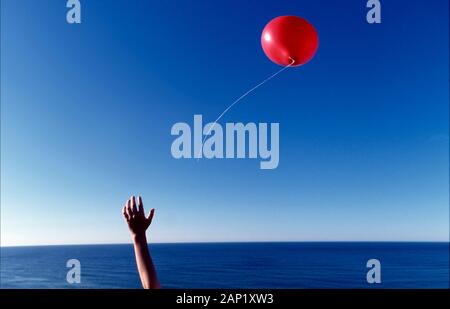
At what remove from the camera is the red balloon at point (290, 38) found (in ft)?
13.1

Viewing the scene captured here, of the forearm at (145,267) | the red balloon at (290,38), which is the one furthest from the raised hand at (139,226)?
the red balloon at (290,38)

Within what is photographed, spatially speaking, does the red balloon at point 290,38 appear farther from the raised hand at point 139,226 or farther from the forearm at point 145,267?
the forearm at point 145,267

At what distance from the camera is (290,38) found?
3.98 meters

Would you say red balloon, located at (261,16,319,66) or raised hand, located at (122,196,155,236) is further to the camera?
red balloon, located at (261,16,319,66)

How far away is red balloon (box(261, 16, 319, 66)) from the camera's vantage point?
13.1 ft

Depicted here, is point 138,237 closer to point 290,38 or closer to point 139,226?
point 139,226

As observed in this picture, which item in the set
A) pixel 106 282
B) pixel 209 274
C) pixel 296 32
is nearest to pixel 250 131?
pixel 296 32

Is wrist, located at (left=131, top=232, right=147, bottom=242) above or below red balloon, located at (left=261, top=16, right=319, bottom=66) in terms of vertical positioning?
below

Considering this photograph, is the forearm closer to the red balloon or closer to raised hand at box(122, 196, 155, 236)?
raised hand at box(122, 196, 155, 236)

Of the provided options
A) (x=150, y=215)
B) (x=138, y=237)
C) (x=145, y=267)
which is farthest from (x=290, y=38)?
(x=145, y=267)

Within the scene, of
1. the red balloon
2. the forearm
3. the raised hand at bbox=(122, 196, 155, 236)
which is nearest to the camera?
the forearm

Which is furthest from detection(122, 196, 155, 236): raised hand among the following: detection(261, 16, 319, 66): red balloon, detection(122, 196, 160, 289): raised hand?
detection(261, 16, 319, 66): red balloon

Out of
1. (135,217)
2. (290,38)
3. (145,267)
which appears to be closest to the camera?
(145,267)
